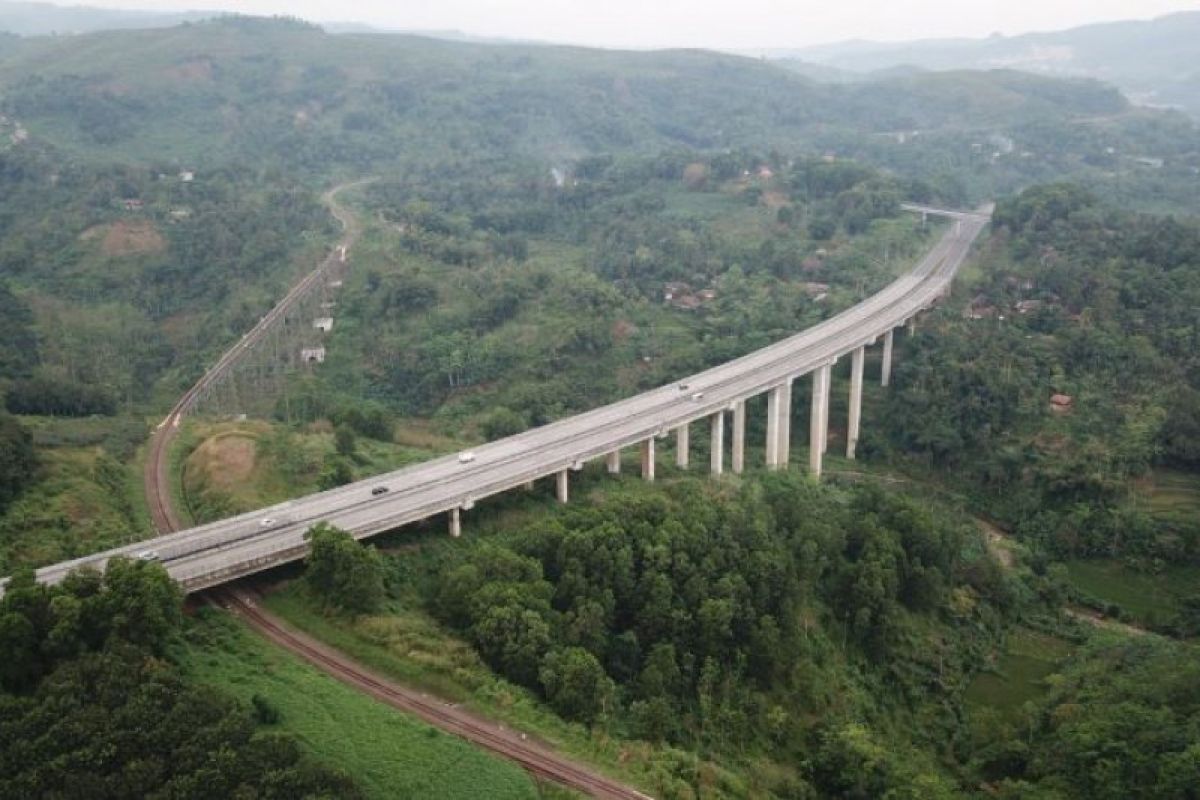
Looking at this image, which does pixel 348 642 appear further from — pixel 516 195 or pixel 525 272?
pixel 516 195

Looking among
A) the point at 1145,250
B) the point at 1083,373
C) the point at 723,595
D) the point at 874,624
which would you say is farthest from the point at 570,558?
the point at 1145,250

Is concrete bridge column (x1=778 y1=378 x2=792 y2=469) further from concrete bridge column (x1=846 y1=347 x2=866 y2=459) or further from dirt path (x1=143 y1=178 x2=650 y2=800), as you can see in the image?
dirt path (x1=143 y1=178 x2=650 y2=800)

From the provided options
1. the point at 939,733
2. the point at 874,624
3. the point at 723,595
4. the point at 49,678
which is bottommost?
the point at 939,733

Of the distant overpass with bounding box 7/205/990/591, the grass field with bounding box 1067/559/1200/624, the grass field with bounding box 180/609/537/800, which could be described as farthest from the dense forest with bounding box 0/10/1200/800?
the distant overpass with bounding box 7/205/990/591

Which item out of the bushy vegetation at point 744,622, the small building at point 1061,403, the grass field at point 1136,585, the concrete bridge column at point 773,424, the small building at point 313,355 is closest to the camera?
the bushy vegetation at point 744,622

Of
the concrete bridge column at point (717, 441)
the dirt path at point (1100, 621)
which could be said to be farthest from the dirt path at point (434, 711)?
the dirt path at point (1100, 621)

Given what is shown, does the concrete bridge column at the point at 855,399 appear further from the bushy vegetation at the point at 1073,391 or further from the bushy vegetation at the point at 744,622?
the bushy vegetation at the point at 744,622
